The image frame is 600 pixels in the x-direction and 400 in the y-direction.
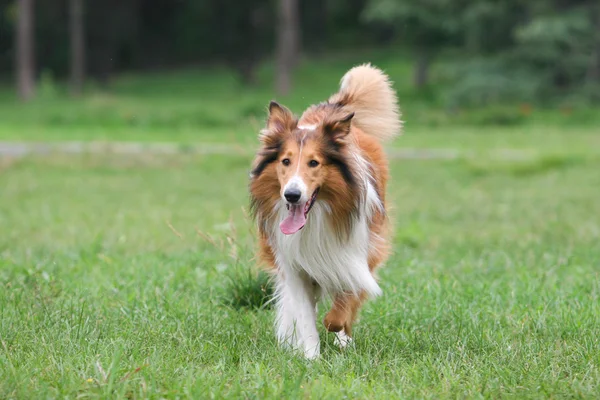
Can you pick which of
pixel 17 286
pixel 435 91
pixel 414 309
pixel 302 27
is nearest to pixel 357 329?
pixel 414 309

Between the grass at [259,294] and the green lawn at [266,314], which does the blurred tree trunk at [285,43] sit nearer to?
the grass at [259,294]

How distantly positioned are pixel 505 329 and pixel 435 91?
84.8 ft

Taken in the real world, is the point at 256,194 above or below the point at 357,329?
above

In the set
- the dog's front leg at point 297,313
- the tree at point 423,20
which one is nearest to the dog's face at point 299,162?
the dog's front leg at point 297,313

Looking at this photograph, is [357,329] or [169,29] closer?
[357,329]

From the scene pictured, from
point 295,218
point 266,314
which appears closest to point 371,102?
point 266,314

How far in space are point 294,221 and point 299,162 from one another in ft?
1.06

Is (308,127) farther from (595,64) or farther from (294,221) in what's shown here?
(595,64)

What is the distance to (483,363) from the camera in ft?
14.3

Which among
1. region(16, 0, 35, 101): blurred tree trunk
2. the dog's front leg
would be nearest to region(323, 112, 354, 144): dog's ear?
the dog's front leg

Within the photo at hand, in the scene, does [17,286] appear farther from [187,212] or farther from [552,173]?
[552,173]

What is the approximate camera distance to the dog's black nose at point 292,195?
13.9 feet

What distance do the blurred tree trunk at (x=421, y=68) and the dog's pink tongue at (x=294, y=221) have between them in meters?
28.0

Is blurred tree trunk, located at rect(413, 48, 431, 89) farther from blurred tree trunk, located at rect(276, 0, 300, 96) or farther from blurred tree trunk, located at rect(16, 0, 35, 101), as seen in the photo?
blurred tree trunk, located at rect(16, 0, 35, 101)
